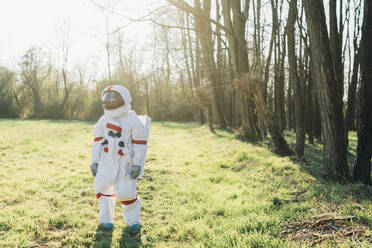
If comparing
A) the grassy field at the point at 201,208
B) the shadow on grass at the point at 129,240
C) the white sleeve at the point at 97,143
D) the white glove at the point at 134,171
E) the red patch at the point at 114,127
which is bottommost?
the shadow on grass at the point at 129,240

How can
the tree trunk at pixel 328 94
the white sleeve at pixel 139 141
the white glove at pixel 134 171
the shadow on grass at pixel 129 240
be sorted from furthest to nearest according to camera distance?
the tree trunk at pixel 328 94 → the white sleeve at pixel 139 141 → the white glove at pixel 134 171 → the shadow on grass at pixel 129 240

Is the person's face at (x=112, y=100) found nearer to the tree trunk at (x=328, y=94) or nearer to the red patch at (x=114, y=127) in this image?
the red patch at (x=114, y=127)

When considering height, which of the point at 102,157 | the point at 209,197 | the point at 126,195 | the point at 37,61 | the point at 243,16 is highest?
the point at 37,61

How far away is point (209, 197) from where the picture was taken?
536 cm

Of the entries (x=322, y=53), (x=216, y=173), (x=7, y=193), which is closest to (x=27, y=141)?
(x=7, y=193)

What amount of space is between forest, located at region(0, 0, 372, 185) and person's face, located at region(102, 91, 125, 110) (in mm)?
4234

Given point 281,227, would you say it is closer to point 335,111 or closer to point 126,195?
point 126,195

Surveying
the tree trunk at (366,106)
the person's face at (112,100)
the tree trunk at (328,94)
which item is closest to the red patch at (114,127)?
the person's face at (112,100)

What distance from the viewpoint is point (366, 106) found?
546 cm

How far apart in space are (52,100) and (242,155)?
114ft

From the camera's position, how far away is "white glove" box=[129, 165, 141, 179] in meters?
3.92

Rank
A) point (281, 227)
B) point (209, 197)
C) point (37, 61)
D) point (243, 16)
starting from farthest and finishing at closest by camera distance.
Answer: point (37, 61) → point (243, 16) → point (209, 197) → point (281, 227)

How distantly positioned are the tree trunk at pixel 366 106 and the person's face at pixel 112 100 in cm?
460

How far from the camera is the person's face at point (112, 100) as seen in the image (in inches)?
163
